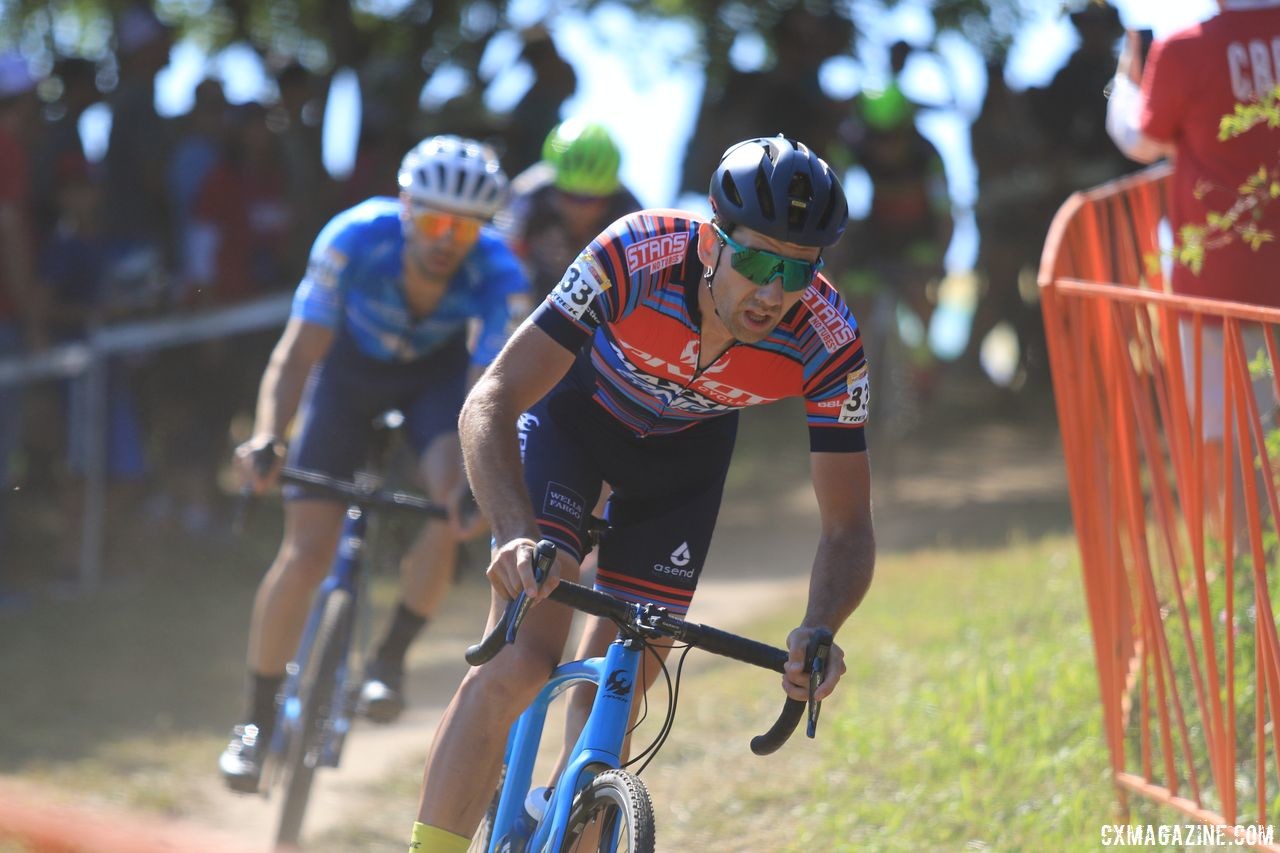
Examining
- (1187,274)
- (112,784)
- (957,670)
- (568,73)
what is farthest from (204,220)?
(1187,274)

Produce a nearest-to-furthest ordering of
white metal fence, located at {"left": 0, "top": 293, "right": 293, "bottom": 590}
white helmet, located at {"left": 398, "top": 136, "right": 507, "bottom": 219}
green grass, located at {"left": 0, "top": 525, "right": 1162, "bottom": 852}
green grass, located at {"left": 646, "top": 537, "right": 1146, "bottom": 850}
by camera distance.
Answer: green grass, located at {"left": 646, "top": 537, "right": 1146, "bottom": 850} → green grass, located at {"left": 0, "top": 525, "right": 1162, "bottom": 852} → white helmet, located at {"left": 398, "top": 136, "right": 507, "bottom": 219} → white metal fence, located at {"left": 0, "top": 293, "right": 293, "bottom": 590}

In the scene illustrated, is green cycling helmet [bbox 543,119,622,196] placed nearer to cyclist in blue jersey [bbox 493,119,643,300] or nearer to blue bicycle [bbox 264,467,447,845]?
cyclist in blue jersey [bbox 493,119,643,300]

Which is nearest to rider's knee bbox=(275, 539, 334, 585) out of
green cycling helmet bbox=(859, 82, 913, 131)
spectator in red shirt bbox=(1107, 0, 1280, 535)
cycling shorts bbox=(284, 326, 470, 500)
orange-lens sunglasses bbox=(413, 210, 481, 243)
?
cycling shorts bbox=(284, 326, 470, 500)

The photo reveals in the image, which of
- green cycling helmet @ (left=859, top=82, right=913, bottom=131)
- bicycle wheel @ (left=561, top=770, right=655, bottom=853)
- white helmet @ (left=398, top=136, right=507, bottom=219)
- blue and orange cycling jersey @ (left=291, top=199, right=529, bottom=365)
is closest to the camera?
bicycle wheel @ (left=561, top=770, right=655, bottom=853)

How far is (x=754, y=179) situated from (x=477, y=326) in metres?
2.72

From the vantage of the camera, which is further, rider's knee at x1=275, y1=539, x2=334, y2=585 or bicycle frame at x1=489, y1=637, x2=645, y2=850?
rider's knee at x1=275, y1=539, x2=334, y2=585

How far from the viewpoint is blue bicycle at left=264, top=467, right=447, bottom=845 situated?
6004 millimetres

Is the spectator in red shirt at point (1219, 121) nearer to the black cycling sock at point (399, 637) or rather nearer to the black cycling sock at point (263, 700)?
the black cycling sock at point (399, 637)

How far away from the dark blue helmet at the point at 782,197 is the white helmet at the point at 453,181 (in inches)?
93.8

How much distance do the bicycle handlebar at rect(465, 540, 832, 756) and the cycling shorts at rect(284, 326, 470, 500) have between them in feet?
9.41

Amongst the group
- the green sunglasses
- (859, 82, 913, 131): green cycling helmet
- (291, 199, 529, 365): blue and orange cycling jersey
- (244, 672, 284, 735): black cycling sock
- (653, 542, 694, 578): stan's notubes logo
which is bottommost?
(244, 672, 284, 735): black cycling sock

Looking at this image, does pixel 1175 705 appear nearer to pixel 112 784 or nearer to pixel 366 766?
pixel 366 766

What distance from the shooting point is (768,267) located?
383 centimetres

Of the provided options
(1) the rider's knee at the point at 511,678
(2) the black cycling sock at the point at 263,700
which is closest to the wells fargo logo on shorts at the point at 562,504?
(1) the rider's knee at the point at 511,678
